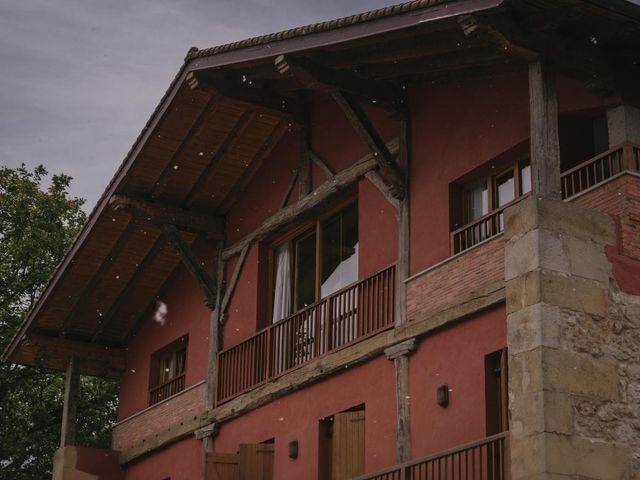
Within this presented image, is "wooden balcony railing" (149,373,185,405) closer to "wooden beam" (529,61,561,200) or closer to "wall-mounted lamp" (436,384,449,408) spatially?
"wall-mounted lamp" (436,384,449,408)

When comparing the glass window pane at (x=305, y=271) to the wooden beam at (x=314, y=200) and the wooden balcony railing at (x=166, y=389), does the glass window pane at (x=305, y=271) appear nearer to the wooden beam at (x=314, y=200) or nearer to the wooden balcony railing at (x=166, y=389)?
the wooden beam at (x=314, y=200)

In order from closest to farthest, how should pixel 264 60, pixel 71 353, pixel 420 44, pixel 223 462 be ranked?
1. pixel 420 44
2. pixel 264 60
3. pixel 223 462
4. pixel 71 353

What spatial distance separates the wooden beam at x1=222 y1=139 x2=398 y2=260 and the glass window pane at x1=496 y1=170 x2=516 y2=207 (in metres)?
1.98

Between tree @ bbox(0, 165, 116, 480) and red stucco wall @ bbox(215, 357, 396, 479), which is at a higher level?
tree @ bbox(0, 165, 116, 480)

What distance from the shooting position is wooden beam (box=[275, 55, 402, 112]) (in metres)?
17.3

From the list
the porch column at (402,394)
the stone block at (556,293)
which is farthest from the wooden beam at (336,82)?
the stone block at (556,293)

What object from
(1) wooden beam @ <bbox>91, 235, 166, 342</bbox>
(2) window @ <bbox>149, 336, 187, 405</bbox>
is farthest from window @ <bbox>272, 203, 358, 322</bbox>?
(2) window @ <bbox>149, 336, 187, 405</bbox>

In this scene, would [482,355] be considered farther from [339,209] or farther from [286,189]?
[286,189]

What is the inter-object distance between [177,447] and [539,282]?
997cm

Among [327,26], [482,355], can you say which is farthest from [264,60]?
[482,355]

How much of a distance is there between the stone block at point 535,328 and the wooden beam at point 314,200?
473 cm

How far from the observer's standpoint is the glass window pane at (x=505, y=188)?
54.2 feet

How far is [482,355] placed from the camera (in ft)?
50.8

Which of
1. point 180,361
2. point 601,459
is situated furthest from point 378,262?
point 180,361
